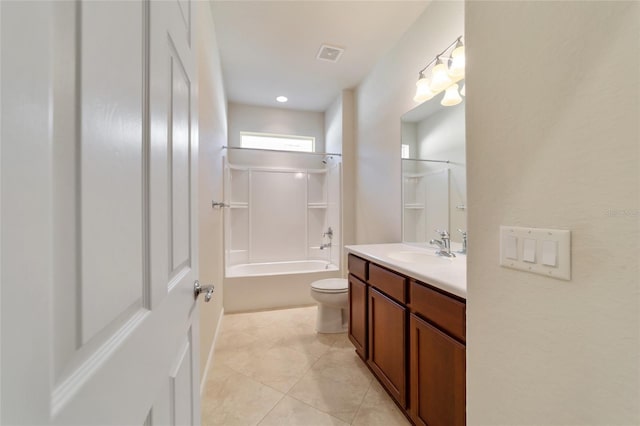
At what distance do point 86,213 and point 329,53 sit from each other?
8.72ft

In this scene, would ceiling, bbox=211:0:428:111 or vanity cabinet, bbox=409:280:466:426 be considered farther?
ceiling, bbox=211:0:428:111

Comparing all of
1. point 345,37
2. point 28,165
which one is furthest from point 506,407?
point 345,37

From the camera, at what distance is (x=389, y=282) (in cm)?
155

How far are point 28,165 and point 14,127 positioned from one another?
1.4 inches

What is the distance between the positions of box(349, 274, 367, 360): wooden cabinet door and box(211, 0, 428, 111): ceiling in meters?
2.05

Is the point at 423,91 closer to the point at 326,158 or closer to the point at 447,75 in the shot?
the point at 447,75

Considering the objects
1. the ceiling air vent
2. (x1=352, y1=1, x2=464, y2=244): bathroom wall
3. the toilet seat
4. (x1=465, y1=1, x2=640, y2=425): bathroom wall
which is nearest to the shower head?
(x1=352, y1=1, x2=464, y2=244): bathroom wall

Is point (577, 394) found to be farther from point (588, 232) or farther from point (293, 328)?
point (293, 328)

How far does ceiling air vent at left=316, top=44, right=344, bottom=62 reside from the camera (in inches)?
94.8

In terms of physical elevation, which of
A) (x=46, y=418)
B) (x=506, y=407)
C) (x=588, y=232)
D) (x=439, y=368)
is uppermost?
(x=588, y=232)

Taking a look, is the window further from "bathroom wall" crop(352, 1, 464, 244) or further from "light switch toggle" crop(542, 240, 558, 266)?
"light switch toggle" crop(542, 240, 558, 266)

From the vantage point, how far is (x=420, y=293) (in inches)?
50.4

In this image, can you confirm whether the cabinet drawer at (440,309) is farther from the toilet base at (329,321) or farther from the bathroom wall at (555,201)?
the toilet base at (329,321)

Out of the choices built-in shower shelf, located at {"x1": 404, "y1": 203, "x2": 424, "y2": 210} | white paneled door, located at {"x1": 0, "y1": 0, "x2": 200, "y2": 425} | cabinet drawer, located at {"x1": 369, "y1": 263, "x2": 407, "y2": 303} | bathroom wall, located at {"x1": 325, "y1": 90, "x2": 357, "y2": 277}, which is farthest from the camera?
bathroom wall, located at {"x1": 325, "y1": 90, "x2": 357, "y2": 277}
